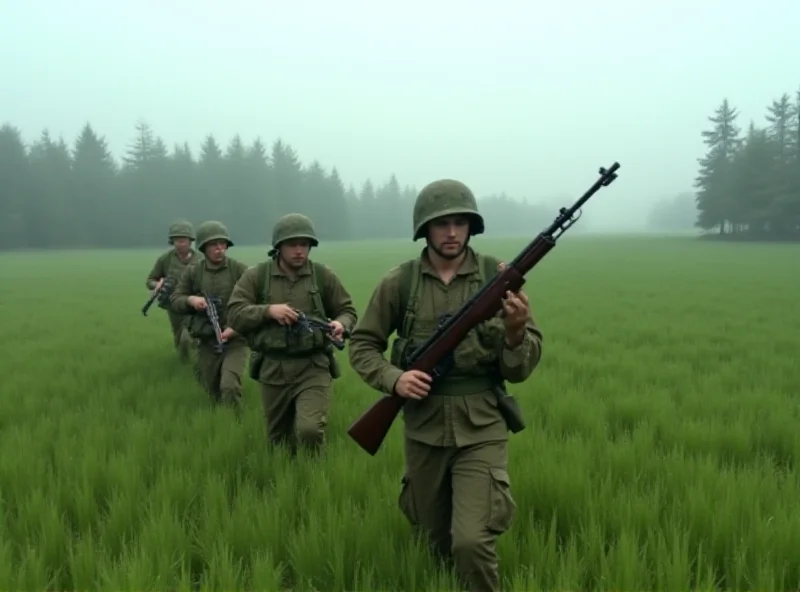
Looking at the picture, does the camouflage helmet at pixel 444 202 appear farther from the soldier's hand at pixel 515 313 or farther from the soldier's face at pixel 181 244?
the soldier's face at pixel 181 244

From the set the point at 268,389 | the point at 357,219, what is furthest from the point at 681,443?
the point at 357,219

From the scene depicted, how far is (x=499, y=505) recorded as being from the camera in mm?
2895

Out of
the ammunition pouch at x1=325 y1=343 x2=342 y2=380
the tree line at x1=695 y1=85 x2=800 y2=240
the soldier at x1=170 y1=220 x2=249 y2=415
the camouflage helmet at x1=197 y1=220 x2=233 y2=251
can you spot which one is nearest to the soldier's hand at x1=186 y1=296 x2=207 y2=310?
the soldier at x1=170 y1=220 x2=249 y2=415

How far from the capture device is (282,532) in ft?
11.3

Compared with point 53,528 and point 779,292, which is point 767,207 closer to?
point 779,292

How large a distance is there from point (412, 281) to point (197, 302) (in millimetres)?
4207

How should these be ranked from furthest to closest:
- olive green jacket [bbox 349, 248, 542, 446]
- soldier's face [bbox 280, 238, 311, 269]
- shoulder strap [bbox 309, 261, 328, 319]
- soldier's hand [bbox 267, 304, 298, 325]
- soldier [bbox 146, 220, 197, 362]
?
soldier [bbox 146, 220, 197, 362] < shoulder strap [bbox 309, 261, 328, 319] < soldier's face [bbox 280, 238, 311, 269] < soldier's hand [bbox 267, 304, 298, 325] < olive green jacket [bbox 349, 248, 542, 446]

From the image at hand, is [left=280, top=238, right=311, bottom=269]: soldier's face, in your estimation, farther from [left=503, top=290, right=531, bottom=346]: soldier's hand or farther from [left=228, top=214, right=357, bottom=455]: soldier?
[left=503, top=290, right=531, bottom=346]: soldier's hand

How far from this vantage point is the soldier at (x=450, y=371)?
117 inches

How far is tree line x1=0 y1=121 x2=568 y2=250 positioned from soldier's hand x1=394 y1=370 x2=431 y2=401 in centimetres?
6218

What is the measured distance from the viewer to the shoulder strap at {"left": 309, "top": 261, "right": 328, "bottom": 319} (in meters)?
5.28

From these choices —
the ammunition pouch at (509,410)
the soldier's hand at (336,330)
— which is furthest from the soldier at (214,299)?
the ammunition pouch at (509,410)

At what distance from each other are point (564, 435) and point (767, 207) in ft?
183

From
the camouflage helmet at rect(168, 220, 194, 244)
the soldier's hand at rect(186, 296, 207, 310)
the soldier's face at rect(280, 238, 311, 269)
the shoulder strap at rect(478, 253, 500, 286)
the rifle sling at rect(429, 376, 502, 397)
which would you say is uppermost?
the camouflage helmet at rect(168, 220, 194, 244)
